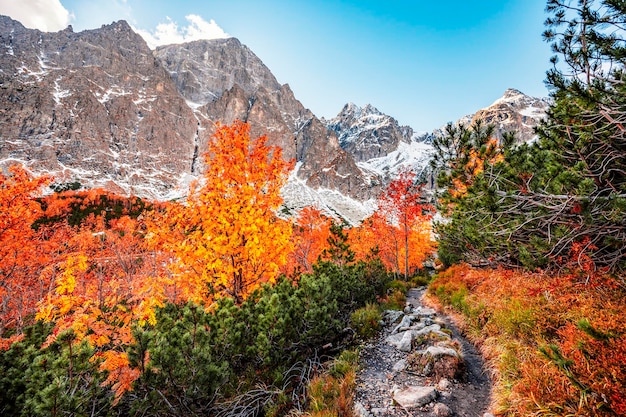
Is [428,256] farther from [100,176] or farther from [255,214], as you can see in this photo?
[100,176]

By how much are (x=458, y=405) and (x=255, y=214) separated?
5.57m

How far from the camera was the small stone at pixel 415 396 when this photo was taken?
4.84 m

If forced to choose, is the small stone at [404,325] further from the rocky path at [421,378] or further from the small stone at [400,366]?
the small stone at [400,366]

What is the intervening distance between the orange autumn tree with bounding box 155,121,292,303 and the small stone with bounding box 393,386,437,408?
3.76 meters

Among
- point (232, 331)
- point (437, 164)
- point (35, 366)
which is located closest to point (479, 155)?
point (437, 164)

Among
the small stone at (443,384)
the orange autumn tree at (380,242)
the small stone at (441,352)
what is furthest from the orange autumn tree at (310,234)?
the small stone at (443,384)

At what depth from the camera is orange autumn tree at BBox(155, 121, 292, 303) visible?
262 inches

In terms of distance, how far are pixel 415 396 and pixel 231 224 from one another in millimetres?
5247

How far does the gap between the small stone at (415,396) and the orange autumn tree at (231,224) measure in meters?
3.76

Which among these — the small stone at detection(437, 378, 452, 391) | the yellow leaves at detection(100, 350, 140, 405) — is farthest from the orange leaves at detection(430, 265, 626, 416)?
the yellow leaves at detection(100, 350, 140, 405)

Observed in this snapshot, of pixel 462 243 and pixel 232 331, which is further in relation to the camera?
pixel 462 243

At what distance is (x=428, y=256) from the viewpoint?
4525cm

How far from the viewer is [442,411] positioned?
4.63 metres

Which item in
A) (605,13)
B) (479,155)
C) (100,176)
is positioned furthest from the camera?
(100,176)
